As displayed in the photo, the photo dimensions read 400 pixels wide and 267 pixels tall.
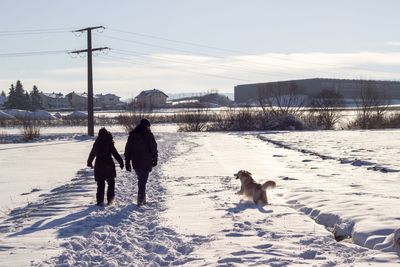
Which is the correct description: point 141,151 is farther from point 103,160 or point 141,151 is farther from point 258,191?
point 258,191

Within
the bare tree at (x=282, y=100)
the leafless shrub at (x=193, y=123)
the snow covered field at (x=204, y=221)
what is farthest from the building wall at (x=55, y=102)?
the snow covered field at (x=204, y=221)

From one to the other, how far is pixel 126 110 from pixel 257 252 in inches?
1917

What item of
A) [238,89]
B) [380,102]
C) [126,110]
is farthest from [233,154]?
[238,89]

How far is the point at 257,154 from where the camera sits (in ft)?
79.4

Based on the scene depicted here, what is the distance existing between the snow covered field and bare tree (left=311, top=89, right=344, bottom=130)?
41.8 m

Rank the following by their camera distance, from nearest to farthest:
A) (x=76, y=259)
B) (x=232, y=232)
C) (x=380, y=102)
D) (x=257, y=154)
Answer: (x=76, y=259) < (x=232, y=232) < (x=257, y=154) < (x=380, y=102)

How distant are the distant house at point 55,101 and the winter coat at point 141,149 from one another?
162316 mm

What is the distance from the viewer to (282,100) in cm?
6350

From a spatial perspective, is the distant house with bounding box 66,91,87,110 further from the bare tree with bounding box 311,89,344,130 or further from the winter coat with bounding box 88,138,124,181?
the winter coat with bounding box 88,138,124,181

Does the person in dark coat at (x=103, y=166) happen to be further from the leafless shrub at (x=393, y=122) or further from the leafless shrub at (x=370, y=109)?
the leafless shrub at (x=393, y=122)

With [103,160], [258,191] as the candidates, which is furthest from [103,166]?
[258,191]

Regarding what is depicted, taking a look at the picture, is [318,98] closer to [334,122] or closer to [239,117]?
[334,122]

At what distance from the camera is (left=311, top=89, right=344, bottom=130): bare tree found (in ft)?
190

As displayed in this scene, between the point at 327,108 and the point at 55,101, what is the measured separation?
5023 inches
